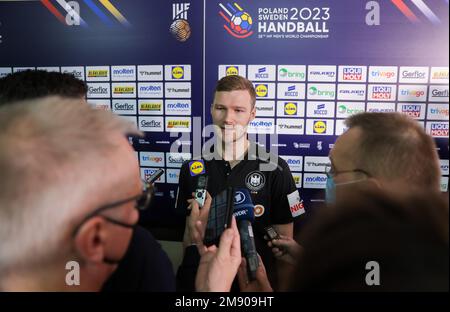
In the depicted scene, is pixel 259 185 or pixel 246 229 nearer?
pixel 246 229

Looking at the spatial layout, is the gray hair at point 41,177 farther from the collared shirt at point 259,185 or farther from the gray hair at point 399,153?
the collared shirt at point 259,185

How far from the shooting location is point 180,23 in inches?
84.2

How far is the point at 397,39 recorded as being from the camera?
199cm

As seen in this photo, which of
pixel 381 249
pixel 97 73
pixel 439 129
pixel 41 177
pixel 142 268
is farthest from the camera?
pixel 97 73

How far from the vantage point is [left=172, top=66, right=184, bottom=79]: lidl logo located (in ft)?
7.18

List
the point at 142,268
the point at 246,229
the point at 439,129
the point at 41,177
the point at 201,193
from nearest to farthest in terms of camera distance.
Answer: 1. the point at 41,177
2. the point at 142,268
3. the point at 246,229
4. the point at 201,193
5. the point at 439,129

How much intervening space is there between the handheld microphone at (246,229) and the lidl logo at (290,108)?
102 cm

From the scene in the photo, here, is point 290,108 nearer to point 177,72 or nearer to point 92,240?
point 177,72

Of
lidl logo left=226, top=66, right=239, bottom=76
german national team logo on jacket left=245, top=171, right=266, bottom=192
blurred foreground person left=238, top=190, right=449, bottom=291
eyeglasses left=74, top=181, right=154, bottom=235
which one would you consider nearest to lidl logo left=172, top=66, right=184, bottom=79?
lidl logo left=226, top=66, right=239, bottom=76

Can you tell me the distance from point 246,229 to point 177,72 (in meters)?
1.41

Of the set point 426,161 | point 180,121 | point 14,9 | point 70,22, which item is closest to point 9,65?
point 14,9

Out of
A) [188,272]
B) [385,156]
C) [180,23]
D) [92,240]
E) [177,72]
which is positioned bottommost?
[188,272]

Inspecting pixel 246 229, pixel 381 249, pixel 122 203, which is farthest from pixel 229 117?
pixel 381 249

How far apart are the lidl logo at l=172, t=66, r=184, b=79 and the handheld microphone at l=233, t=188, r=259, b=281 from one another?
1.18m
